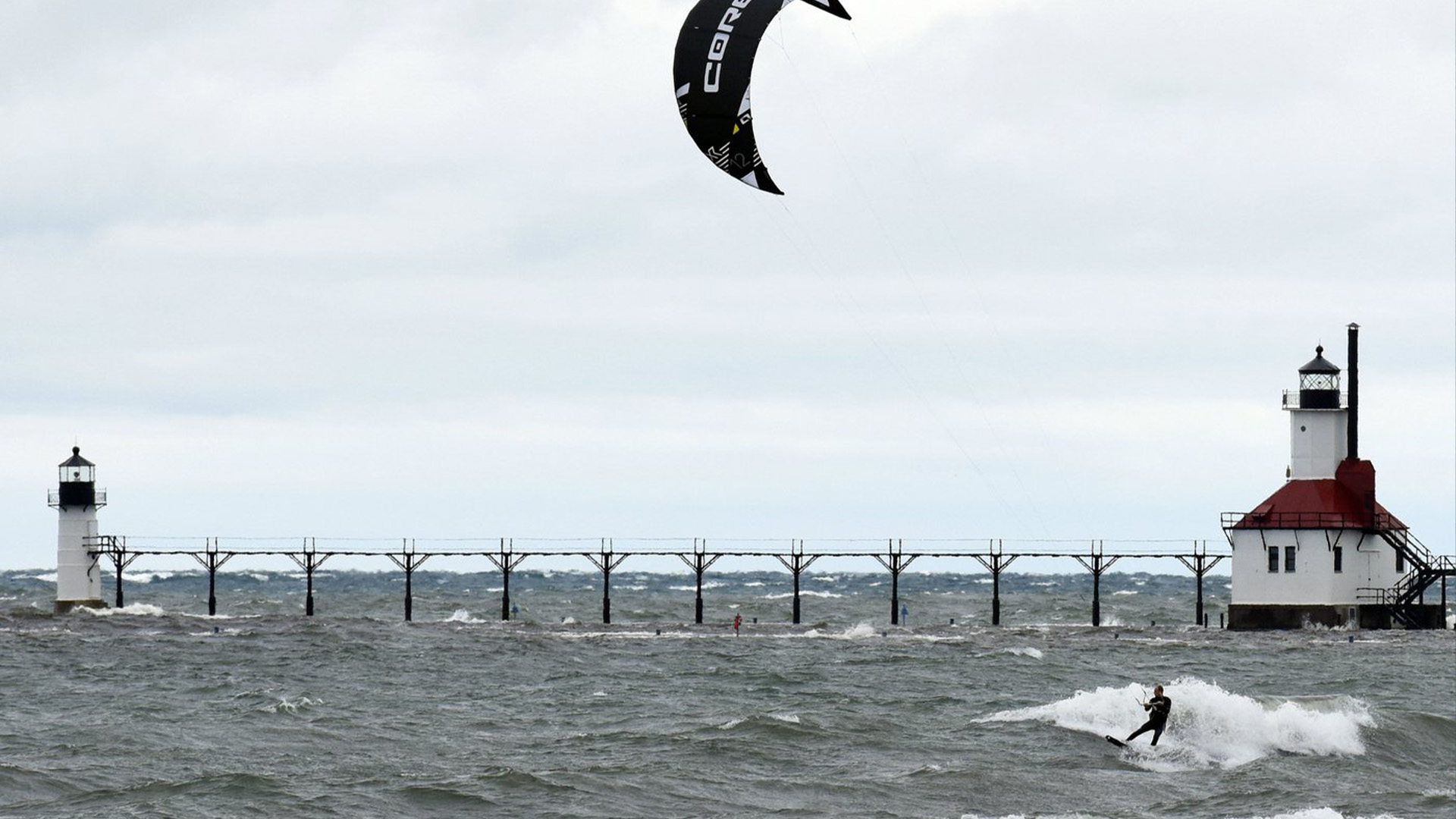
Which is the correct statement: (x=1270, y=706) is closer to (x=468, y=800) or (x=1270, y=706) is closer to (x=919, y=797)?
(x=919, y=797)

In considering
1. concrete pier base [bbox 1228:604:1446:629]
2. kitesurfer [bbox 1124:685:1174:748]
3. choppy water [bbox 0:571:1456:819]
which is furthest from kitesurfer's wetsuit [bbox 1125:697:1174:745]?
concrete pier base [bbox 1228:604:1446:629]

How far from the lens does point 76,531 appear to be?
62.8 m

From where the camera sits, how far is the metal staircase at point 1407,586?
57.0 meters

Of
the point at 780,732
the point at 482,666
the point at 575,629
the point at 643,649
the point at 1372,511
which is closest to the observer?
the point at 780,732

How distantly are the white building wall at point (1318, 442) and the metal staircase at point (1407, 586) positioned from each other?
222 cm

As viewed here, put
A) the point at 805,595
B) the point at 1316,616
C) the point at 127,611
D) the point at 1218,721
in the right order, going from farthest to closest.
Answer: the point at 805,595 → the point at 127,611 → the point at 1316,616 → the point at 1218,721

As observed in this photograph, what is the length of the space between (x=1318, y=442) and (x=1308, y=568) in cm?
422

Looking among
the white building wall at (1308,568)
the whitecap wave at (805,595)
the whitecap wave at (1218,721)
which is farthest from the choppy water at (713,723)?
the whitecap wave at (805,595)

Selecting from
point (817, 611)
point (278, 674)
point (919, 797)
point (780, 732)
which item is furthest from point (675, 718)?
point (817, 611)

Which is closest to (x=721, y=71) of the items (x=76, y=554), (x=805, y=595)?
(x=76, y=554)

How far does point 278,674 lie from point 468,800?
58.2 ft

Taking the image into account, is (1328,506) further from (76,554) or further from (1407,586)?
(76,554)

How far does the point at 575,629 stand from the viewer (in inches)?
2416

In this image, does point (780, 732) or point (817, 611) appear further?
A: point (817, 611)
